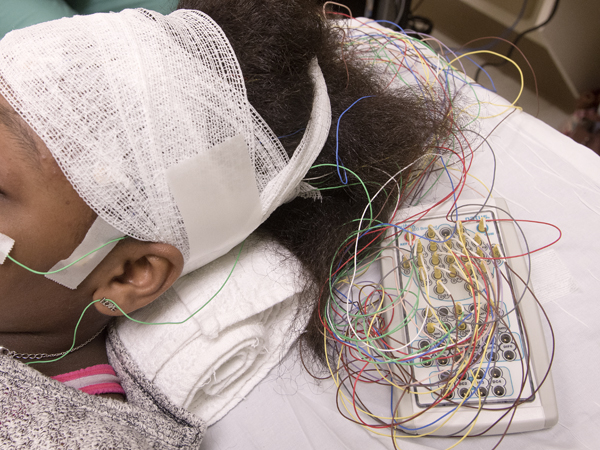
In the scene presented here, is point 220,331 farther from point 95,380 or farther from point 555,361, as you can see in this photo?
point 555,361

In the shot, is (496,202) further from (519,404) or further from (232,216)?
(232,216)

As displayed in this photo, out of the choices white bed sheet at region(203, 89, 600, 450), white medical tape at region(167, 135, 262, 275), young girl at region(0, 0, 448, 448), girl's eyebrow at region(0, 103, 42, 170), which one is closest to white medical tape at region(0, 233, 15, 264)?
young girl at region(0, 0, 448, 448)

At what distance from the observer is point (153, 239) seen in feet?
2.03

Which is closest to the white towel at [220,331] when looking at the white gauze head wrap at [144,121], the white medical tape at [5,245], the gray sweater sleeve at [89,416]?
the gray sweater sleeve at [89,416]

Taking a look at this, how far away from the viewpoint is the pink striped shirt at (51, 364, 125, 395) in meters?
0.72

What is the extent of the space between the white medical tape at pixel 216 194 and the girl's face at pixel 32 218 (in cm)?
13

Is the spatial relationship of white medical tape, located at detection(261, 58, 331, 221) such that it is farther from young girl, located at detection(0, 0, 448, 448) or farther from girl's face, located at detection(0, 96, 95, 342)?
girl's face, located at detection(0, 96, 95, 342)

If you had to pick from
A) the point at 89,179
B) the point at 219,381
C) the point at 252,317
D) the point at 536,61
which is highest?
Result: the point at 536,61

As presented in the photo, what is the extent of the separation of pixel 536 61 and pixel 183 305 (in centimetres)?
157

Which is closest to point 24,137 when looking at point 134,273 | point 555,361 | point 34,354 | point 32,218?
point 32,218

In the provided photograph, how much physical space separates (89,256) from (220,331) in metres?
0.24

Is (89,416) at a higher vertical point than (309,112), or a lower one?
lower

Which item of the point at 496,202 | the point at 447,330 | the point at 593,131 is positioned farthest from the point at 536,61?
the point at 447,330

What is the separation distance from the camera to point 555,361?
0.76m
